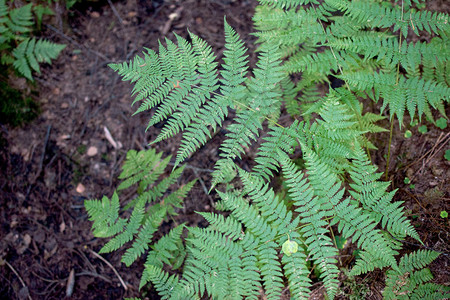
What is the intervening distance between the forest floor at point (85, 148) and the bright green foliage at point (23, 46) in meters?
0.28

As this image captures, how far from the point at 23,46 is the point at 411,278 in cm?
574

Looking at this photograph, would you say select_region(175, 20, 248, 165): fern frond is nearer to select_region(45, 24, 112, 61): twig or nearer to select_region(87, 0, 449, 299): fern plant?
select_region(87, 0, 449, 299): fern plant

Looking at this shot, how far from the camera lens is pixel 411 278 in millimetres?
2521

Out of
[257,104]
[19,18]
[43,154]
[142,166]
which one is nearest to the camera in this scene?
[257,104]

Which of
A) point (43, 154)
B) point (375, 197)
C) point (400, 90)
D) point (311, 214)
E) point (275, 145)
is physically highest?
point (400, 90)

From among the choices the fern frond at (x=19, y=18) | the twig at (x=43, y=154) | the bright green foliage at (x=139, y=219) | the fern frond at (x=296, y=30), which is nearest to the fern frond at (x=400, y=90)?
the fern frond at (x=296, y=30)

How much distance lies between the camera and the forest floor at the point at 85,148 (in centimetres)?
381

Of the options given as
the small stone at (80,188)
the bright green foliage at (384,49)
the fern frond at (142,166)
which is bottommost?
the small stone at (80,188)

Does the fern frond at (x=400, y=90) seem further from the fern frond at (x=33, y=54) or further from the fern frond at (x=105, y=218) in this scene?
the fern frond at (x=33, y=54)

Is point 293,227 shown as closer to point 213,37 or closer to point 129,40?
point 213,37

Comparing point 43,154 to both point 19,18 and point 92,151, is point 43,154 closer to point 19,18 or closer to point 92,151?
point 92,151

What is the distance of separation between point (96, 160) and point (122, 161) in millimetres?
389

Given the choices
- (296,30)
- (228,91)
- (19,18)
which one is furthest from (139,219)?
(19,18)

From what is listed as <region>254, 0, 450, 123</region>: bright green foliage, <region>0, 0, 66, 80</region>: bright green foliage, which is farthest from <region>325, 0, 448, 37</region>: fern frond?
<region>0, 0, 66, 80</region>: bright green foliage
